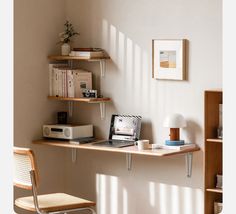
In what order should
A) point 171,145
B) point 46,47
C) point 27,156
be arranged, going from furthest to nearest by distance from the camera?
1. point 46,47
2. point 171,145
3. point 27,156

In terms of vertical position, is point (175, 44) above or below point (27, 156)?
above

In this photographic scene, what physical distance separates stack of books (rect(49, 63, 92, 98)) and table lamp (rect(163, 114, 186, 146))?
0.85m

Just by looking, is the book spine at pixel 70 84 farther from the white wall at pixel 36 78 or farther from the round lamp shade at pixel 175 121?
the round lamp shade at pixel 175 121

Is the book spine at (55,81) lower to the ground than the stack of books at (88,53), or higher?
lower

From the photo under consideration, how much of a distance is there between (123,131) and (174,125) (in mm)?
550

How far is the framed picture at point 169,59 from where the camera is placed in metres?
3.75

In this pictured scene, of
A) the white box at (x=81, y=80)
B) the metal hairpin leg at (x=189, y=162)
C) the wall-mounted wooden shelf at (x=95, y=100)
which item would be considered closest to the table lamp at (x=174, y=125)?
the metal hairpin leg at (x=189, y=162)

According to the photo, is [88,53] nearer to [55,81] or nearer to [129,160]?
[55,81]

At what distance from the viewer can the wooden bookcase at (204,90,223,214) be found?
345 cm

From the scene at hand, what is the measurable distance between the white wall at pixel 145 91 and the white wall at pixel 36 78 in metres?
0.16
